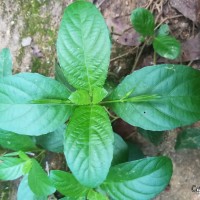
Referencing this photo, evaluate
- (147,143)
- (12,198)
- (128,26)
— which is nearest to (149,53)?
(128,26)

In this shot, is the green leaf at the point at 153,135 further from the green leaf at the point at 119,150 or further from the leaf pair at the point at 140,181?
the leaf pair at the point at 140,181

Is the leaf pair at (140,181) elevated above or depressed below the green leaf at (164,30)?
below

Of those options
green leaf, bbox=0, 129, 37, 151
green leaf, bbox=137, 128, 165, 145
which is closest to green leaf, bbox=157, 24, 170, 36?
green leaf, bbox=137, 128, 165, 145

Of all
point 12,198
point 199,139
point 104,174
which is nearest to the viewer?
point 104,174

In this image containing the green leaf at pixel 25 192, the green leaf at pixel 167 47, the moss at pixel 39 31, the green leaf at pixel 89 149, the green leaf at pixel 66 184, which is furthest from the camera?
the moss at pixel 39 31

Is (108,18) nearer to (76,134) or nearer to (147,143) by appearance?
(147,143)

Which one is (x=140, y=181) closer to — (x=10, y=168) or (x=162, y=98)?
A: (x=162, y=98)

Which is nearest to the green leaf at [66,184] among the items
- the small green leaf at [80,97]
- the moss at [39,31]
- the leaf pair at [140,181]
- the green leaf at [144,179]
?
the leaf pair at [140,181]
